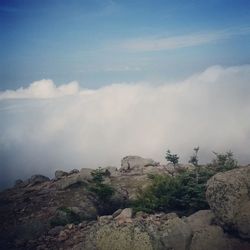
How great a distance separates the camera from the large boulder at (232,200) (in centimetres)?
1420

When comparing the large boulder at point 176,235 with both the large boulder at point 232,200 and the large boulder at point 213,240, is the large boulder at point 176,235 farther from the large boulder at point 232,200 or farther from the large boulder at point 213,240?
the large boulder at point 232,200

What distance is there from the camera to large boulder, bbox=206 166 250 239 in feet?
46.6

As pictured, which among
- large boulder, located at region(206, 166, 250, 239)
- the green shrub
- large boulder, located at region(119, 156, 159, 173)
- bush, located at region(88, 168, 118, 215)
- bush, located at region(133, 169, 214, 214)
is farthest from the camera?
large boulder, located at region(119, 156, 159, 173)

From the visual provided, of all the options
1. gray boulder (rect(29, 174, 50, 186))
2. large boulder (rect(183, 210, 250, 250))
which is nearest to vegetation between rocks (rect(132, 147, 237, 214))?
large boulder (rect(183, 210, 250, 250))

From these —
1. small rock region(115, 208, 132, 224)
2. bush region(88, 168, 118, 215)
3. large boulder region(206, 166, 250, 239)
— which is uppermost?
large boulder region(206, 166, 250, 239)

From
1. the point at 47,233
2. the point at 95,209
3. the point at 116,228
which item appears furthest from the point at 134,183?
the point at 116,228

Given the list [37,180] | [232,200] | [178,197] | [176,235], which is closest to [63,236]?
[176,235]

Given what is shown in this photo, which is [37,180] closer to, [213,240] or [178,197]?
[178,197]

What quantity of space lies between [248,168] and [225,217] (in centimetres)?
261

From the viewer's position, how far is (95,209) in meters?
22.8

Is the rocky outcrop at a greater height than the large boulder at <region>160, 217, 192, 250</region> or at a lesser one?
lesser

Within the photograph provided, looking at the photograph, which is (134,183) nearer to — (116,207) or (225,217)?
(116,207)

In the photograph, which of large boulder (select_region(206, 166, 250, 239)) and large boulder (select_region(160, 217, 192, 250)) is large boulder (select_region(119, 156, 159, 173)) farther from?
large boulder (select_region(160, 217, 192, 250))

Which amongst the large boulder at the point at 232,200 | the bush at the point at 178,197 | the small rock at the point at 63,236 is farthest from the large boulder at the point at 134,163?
the large boulder at the point at 232,200
